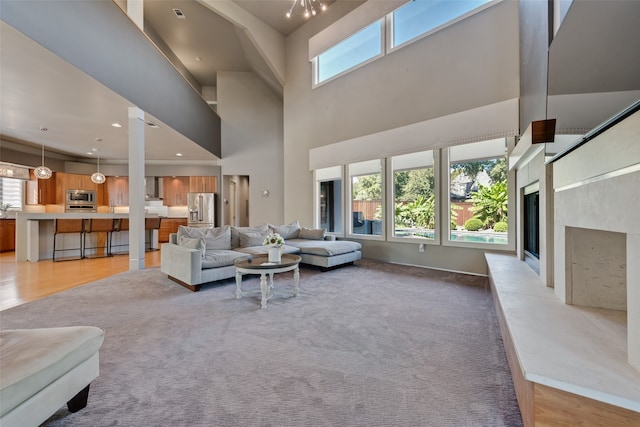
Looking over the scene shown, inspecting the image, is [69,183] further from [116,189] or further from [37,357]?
[37,357]

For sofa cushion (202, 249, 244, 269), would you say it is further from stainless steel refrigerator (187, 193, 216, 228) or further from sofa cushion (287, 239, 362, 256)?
stainless steel refrigerator (187, 193, 216, 228)

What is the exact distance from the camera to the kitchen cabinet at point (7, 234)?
7.21 m

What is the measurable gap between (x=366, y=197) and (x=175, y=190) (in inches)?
271

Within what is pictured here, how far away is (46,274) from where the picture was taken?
14.9 feet

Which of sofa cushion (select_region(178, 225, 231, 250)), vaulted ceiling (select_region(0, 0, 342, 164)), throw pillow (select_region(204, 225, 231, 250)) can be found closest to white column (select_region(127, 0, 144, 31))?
vaulted ceiling (select_region(0, 0, 342, 164))

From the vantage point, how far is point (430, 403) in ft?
4.83

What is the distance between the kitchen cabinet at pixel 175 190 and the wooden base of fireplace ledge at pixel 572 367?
31.5 feet

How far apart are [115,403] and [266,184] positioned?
24.5 feet

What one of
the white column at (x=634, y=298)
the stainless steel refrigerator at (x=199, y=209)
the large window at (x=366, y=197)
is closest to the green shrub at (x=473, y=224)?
the large window at (x=366, y=197)

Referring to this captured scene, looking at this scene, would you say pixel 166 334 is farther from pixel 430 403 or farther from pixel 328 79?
pixel 328 79

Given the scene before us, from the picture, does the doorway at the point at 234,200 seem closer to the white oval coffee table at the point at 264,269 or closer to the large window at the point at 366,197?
the large window at the point at 366,197

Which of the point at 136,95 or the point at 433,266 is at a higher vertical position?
the point at 136,95

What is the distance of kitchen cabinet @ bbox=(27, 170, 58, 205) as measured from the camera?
7.72m

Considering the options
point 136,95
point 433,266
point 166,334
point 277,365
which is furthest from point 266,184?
point 277,365
